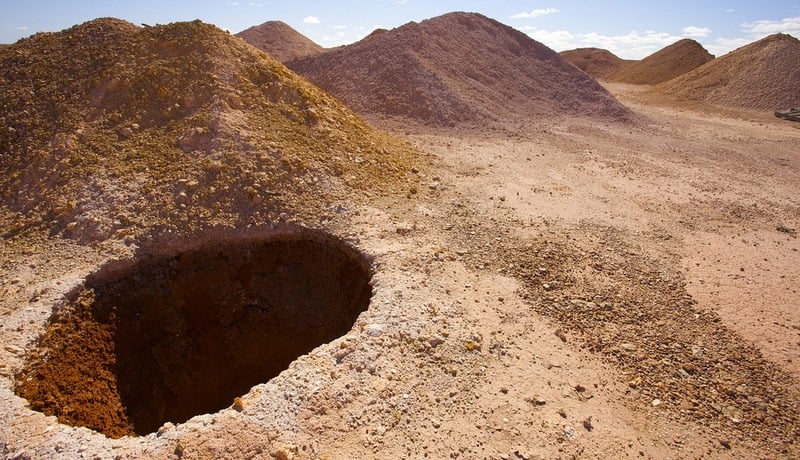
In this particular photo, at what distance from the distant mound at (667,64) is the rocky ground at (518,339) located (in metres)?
26.5

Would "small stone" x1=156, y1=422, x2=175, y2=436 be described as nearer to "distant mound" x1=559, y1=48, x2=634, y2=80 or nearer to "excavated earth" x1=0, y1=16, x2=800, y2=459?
"excavated earth" x1=0, y1=16, x2=800, y2=459

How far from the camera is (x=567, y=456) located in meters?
4.43

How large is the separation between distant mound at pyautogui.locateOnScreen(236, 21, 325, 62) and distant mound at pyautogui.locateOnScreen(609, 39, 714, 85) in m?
22.3

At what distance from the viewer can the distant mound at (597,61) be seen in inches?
1566

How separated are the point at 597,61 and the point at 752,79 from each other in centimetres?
2023

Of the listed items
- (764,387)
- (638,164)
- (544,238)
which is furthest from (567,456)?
(638,164)

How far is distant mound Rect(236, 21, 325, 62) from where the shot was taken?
29122 mm

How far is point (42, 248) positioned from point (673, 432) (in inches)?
320

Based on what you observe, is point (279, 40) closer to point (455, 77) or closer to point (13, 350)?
point (455, 77)

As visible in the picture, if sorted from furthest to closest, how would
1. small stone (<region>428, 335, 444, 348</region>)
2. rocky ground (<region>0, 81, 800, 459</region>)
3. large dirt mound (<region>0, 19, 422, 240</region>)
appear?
1. large dirt mound (<region>0, 19, 422, 240</region>)
2. small stone (<region>428, 335, 444, 348</region>)
3. rocky ground (<region>0, 81, 800, 459</region>)

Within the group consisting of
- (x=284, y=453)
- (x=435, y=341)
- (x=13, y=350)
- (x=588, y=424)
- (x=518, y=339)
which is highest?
(x=13, y=350)

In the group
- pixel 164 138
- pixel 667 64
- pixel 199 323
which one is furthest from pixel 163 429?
pixel 667 64

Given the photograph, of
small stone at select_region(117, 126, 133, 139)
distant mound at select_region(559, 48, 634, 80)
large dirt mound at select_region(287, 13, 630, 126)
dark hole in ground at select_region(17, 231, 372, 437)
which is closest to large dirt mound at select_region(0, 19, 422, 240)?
small stone at select_region(117, 126, 133, 139)

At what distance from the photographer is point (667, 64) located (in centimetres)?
3406
